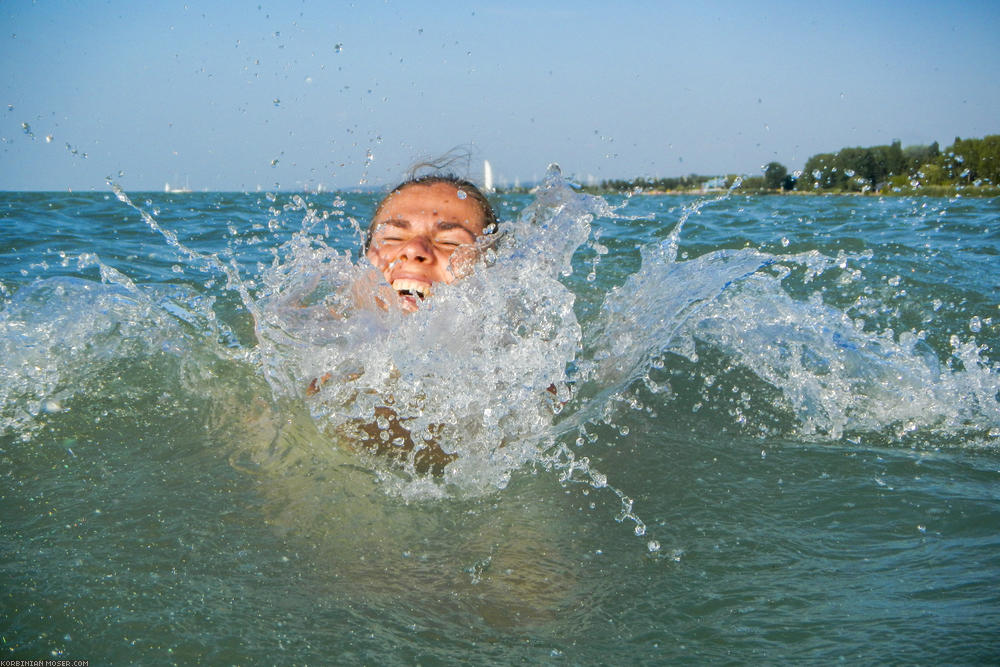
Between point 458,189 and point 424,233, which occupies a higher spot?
point 458,189

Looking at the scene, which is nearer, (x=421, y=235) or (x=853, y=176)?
(x=421, y=235)

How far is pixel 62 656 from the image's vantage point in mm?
1537

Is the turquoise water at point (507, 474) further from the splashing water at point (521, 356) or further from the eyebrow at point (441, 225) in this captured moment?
the eyebrow at point (441, 225)

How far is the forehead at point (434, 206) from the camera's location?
12.3 ft

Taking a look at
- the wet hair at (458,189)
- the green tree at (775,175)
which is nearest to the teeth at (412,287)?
the wet hair at (458,189)

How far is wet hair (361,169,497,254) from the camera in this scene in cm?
402

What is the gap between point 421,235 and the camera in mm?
3656

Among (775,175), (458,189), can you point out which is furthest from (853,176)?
(458,189)

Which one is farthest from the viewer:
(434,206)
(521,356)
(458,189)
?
(458,189)

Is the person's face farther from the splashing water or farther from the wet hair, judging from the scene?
the splashing water

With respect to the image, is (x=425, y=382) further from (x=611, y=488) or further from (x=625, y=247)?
(x=625, y=247)

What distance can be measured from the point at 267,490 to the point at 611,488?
4.00 feet

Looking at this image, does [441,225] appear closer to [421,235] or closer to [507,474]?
[421,235]

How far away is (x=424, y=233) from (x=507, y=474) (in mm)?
1506
